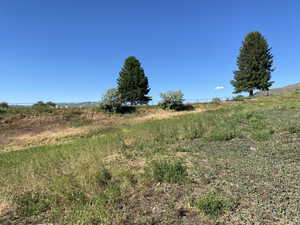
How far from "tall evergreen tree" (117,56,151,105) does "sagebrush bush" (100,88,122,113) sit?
8.35m

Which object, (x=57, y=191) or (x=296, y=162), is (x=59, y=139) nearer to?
(x=57, y=191)

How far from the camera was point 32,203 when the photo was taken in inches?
119

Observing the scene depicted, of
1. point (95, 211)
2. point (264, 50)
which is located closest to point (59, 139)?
point (95, 211)

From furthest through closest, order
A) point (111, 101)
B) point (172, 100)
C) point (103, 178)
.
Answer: point (172, 100), point (111, 101), point (103, 178)

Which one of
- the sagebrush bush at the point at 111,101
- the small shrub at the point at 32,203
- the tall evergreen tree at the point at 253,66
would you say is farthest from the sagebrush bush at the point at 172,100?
the small shrub at the point at 32,203

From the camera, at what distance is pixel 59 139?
13.4m

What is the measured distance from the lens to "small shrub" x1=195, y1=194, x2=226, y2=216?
2.31 meters

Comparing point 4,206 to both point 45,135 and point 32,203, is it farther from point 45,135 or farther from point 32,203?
point 45,135

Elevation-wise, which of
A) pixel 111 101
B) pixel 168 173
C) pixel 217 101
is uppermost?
pixel 111 101

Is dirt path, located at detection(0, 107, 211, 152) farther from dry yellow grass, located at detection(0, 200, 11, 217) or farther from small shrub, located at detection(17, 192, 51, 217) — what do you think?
small shrub, located at detection(17, 192, 51, 217)

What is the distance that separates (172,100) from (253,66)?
1856 cm

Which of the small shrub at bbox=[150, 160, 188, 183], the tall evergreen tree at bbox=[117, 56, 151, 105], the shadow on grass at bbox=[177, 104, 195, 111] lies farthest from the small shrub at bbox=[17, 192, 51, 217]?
the tall evergreen tree at bbox=[117, 56, 151, 105]

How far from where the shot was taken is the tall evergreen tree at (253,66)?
31.2 meters

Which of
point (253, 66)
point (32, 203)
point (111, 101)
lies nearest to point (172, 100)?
point (111, 101)
